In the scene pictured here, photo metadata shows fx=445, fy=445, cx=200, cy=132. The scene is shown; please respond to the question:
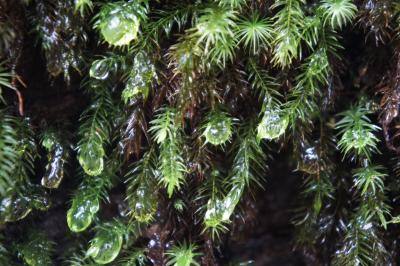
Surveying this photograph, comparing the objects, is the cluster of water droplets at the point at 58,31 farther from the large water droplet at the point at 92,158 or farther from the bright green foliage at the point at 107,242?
the bright green foliage at the point at 107,242

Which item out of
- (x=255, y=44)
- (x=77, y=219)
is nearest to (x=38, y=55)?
(x=77, y=219)

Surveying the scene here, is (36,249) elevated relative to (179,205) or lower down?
lower down

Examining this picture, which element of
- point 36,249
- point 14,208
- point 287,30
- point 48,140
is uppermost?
point 287,30

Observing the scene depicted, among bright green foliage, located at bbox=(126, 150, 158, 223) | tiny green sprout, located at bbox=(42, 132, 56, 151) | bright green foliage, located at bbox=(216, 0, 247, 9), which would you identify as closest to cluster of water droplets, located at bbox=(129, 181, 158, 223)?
bright green foliage, located at bbox=(126, 150, 158, 223)

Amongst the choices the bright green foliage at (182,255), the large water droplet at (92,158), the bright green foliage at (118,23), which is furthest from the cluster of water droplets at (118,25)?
the bright green foliage at (182,255)

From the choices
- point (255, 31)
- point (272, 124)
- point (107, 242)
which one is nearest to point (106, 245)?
point (107, 242)

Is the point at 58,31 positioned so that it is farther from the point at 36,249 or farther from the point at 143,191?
the point at 36,249
